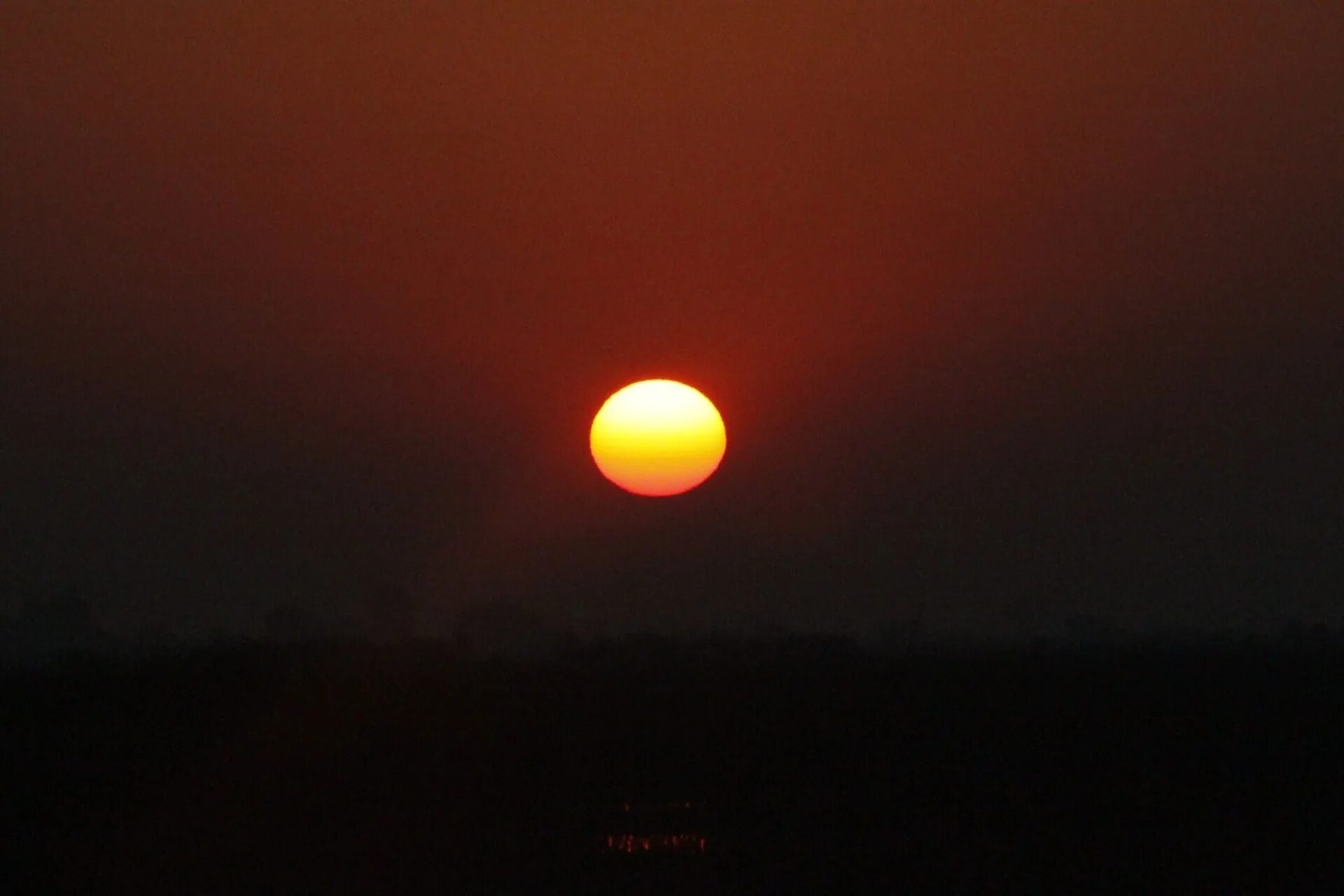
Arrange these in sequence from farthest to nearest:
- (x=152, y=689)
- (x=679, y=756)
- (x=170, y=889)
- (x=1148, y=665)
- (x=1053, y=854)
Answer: (x=1148, y=665) < (x=152, y=689) < (x=679, y=756) < (x=1053, y=854) < (x=170, y=889)

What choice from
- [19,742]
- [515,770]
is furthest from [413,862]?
[19,742]

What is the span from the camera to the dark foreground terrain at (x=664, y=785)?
13.7m

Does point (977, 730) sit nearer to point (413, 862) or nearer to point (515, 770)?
point (515, 770)

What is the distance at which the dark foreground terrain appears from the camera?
13727 millimetres

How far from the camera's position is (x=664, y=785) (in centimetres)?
1789

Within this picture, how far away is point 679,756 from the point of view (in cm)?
1956

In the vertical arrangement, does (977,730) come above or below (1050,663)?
below

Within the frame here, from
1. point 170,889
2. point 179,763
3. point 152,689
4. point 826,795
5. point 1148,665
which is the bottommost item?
point 170,889

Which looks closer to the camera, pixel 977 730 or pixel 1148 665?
pixel 977 730

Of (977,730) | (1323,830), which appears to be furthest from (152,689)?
(1323,830)

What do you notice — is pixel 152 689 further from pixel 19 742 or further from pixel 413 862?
pixel 413 862

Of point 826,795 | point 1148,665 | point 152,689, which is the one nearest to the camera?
point 826,795

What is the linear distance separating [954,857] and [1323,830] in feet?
11.6

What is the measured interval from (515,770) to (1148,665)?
714 inches
